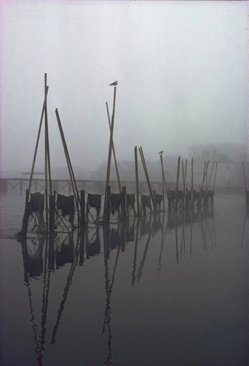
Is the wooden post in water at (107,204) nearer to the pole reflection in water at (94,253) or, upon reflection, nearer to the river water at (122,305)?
the pole reflection in water at (94,253)

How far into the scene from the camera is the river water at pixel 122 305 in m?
3.54

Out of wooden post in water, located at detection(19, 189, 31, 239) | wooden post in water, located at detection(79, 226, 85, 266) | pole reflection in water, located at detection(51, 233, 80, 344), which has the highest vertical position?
wooden post in water, located at detection(19, 189, 31, 239)

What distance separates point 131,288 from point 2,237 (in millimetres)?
5458

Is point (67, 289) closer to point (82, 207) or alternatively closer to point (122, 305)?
point (122, 305)

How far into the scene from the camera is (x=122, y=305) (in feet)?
15.8

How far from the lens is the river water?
3.54 m

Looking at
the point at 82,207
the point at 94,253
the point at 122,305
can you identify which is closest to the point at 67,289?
the point at 122,305

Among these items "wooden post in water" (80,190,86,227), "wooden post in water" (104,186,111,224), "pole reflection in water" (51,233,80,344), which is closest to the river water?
"pole reflection in water" (51,233,80,344)

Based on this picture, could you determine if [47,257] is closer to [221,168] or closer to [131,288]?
[131,288]

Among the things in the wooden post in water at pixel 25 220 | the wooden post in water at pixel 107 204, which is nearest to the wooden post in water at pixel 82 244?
the wooden post in water at pixel 107 204

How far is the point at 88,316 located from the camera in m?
4.43

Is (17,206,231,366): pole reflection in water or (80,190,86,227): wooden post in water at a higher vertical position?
(80,190,86,227): wooden post in water

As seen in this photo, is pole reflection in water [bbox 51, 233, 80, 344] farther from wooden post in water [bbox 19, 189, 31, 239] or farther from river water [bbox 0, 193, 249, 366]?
wooden post in water [bbox 19, 189, 31, 239]

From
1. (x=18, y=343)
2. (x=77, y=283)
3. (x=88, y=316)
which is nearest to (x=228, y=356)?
(x=88, y=316)
